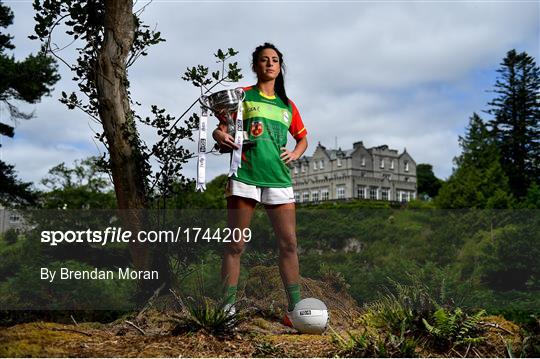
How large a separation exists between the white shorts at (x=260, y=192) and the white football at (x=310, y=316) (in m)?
0.86

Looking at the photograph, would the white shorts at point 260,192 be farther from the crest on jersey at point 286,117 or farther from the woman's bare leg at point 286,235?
the crest on jersey at point 286,117

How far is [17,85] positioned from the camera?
57.3ft

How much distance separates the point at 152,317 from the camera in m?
5.64

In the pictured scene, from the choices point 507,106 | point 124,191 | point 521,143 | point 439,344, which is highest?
point 507,106

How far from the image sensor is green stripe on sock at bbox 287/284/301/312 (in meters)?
5.28

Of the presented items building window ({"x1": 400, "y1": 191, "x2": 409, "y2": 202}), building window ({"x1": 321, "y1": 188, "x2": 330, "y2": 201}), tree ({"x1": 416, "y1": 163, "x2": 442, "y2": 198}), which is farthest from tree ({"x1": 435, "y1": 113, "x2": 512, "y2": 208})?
tree ({"x1": 416, "y1": 163, "x2": 442, "y2": 198})

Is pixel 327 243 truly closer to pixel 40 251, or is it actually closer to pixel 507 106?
pixel 40 251

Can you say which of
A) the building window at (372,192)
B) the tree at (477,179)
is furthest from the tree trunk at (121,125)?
the building window at (372,192)

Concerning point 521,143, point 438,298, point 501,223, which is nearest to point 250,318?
point 438,298

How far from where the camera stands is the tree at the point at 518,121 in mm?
38844

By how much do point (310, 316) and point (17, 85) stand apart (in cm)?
1490

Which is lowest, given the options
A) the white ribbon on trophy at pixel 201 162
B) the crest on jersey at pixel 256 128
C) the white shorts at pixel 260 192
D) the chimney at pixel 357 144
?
the white shorts at pixel 260 192

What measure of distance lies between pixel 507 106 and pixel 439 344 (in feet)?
128

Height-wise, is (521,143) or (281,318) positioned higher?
(521,143)
